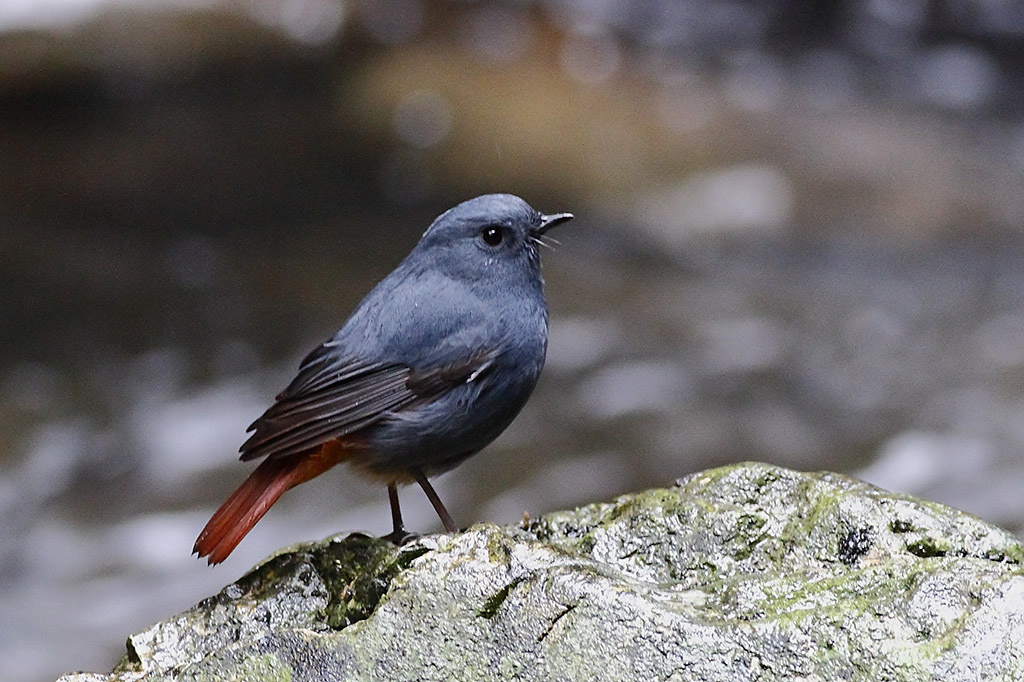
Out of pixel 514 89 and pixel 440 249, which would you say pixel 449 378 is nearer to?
pixel 440 249

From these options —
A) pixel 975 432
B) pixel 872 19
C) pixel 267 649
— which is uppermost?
pixel 872 19

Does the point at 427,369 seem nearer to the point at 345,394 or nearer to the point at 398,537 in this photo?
the point at 345,394

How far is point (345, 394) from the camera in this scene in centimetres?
367

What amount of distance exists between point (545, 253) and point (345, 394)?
17.1 feet

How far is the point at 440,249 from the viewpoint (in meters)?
3.86

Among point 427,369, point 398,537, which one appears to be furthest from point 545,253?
point 398,537

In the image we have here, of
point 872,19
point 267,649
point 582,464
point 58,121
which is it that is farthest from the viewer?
point 872,19

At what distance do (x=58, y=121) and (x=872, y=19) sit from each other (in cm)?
752

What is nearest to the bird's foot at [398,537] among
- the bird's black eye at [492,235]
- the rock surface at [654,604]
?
the rock surface at [654,604]

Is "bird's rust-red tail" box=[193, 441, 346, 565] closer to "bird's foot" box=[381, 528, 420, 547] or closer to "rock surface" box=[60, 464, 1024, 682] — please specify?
"rock surface" box=[60, 464, 1024, 682]

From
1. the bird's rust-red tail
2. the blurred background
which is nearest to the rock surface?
the bird's rust-red tail

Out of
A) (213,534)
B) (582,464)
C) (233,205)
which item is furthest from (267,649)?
(233,205)

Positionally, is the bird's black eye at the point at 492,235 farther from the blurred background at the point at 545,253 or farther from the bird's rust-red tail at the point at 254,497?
the blurred background at the point at 545,253

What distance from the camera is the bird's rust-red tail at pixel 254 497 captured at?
3412mm
